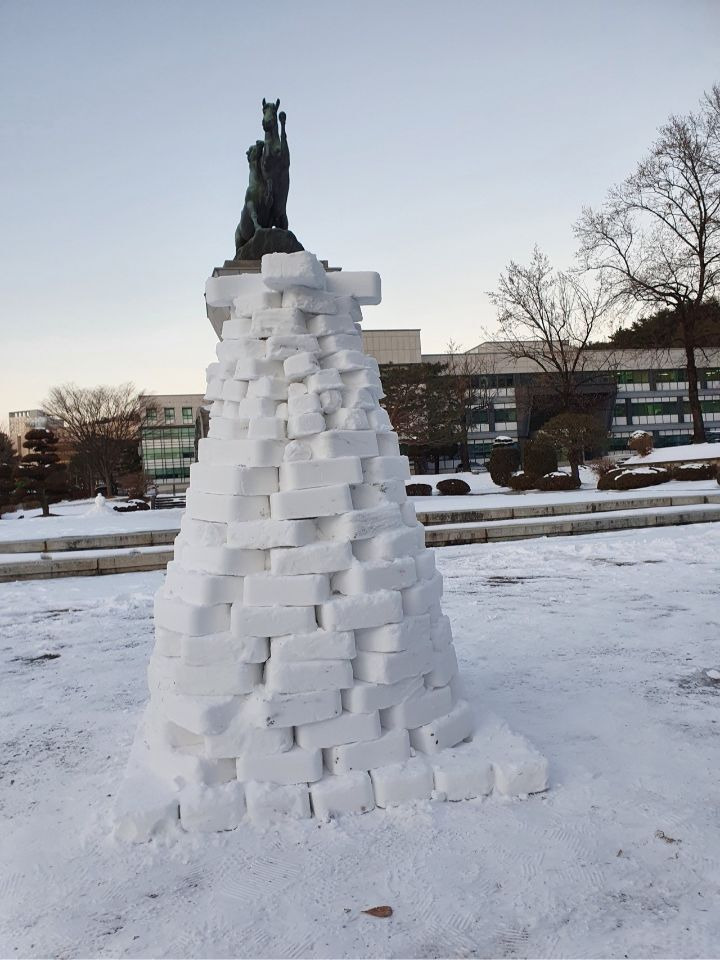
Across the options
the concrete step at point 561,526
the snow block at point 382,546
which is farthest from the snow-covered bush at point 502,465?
the snow block at point 382,546

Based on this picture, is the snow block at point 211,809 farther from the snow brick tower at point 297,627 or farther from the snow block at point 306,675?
the snow block at point 306,675

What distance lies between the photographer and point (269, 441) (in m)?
2.87

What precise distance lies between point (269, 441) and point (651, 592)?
535 cm

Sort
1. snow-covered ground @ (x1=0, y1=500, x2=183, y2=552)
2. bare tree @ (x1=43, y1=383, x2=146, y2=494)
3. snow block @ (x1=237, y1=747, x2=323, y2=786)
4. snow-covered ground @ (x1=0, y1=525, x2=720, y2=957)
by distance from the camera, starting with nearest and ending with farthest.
→ snow-covered ground @ (x1=0, y1=525, x2=720, y2=957) → snow block @ (x1=237, y1=747, x2=323, y2=786) → snow-covered ground @ (x1=0, y1=500, x2=183, y2=552) → bare tree @ (x1=43, y1=383, x2=146, y2=494)

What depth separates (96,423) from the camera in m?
40.2

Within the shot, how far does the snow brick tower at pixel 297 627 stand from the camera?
2617mm

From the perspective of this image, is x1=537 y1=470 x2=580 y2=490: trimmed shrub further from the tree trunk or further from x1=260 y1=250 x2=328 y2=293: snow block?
x1=260 y1=250 x2=328 y2=293: snow block

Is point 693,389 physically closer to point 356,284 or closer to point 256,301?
point 356,284

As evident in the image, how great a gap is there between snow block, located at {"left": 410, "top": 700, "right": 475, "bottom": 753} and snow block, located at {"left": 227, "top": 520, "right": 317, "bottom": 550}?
1.03m

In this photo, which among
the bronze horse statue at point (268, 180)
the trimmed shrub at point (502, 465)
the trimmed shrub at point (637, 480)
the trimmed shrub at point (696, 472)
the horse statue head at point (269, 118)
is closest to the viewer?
the horse statue head at point (269, 118)

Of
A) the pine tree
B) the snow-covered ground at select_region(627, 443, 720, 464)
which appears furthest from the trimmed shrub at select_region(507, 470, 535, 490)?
the pine tree

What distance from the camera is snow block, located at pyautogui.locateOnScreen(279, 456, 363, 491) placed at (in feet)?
9.19

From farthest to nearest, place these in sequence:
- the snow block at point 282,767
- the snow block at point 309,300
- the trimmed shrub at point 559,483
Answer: the trimmed shrub at point 559,483, the snow block at point 309,300, the snow block at point 282,767

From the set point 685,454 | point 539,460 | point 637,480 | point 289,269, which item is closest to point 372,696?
point 289,269
